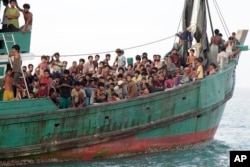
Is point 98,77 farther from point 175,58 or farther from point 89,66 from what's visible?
point 175,58

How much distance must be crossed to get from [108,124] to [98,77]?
1353 mm

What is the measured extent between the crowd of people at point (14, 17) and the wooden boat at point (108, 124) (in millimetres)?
190

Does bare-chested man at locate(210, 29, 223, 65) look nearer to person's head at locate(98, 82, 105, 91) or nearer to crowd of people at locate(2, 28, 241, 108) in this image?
crowd of people at locate(2, 28, 241, 108)

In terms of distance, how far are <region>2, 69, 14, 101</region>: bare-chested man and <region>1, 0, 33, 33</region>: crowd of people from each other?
4.23 ft

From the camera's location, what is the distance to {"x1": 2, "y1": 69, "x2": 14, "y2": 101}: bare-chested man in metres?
19.2

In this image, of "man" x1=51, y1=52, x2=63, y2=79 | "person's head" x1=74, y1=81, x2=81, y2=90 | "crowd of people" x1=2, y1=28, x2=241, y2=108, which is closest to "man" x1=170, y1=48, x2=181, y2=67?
"crowd of people" x1=2, y1=28, x2=241, y2=108

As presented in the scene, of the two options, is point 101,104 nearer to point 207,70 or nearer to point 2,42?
point 2,42

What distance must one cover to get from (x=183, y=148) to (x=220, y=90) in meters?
2.20

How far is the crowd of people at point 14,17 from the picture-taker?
20.0 meters

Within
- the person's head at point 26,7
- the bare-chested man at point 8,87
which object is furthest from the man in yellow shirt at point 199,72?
the bare-chested man at point 8,87

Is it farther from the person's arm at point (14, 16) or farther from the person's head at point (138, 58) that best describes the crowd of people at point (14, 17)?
the person's head at point (138, 58)

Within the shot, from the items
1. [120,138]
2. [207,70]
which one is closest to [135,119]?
[120,138]

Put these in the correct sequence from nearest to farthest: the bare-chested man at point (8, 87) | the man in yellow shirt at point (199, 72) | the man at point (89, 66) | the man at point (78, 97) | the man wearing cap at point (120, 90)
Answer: the bare-chested man at point (8, 87)
the man at point (78, 97)
the man wearing cap at point (120, 90)
the man at point (89, 66)
the man in yellow shirt at point (199, 72)

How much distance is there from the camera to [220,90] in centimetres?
2456
